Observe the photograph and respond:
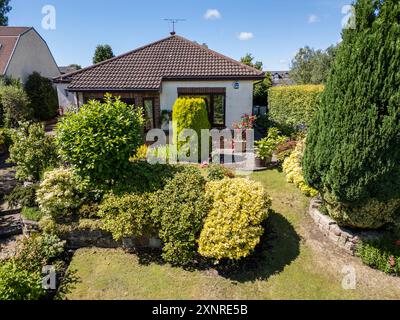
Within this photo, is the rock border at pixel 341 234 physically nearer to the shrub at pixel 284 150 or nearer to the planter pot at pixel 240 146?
the shrub at pixel 284 150

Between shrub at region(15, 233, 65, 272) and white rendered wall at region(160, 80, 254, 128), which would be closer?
shrub at region(15, 233, 65, 272)

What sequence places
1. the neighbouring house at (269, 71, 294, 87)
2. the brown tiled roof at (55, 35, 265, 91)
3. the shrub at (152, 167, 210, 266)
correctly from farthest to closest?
the neighbouring house at (269, 71, 294, 87)
the brown tiled roof at (55, 35, 265, 91)
the shrub at (152, 167, 210, 266)

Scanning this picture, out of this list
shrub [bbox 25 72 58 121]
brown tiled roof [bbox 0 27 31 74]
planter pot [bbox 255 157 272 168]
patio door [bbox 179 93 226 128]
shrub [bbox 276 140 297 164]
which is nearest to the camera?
planter pot [bbox 255 157 272 168]

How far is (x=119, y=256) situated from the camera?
7000mm

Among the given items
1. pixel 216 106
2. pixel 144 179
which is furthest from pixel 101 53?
pixel 144 179

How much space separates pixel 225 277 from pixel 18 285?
404 centimetres

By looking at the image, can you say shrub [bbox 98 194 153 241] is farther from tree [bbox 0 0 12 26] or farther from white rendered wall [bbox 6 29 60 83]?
tree [bbox 0 0 12 26]

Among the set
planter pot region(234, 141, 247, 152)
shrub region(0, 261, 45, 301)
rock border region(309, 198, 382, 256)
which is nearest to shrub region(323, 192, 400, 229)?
rock border region(309, 198, 382, 256)

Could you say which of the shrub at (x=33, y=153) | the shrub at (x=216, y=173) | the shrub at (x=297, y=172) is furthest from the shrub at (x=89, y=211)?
the shrub at (x=297, y=172)

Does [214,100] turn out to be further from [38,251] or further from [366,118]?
[38,251]

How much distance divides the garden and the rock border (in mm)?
34

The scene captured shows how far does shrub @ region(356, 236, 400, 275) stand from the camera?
6.03 m
